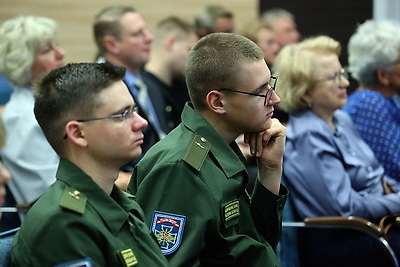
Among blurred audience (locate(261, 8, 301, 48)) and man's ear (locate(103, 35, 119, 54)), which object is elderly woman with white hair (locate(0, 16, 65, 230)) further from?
blurred audience (locate(261, 8, 301, 48))

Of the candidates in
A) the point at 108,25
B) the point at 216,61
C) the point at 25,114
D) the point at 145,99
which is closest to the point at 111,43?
the point at 108,25

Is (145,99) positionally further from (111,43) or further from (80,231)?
(80,231)

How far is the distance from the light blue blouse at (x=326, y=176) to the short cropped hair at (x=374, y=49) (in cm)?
68

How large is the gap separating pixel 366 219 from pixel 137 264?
172cm

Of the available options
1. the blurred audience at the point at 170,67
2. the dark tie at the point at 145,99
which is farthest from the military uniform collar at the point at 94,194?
the blurred audience at the point at 170,67

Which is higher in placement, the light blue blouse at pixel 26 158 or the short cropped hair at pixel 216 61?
the short cropped hair at pixel 216 61

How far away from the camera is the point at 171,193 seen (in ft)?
6.88

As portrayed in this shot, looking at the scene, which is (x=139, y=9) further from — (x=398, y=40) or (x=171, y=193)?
(x=171, y=193)

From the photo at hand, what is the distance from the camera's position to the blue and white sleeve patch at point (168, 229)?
6.75ft

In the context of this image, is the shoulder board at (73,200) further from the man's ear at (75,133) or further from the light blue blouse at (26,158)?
the light blue blouse at (26,158)

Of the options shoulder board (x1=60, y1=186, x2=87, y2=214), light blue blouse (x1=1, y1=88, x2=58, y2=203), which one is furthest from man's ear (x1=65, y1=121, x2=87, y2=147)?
light blue blouse (x1=1, y1=88, x2=58, y2=203)

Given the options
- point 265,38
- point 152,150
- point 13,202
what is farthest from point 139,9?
point 152,150

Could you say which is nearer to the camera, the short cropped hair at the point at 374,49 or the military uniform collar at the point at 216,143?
the military uniform collar at the point at 216,143

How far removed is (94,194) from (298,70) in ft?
6.15
